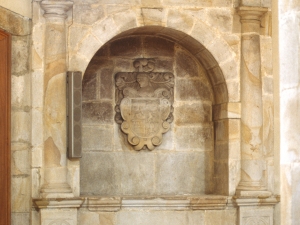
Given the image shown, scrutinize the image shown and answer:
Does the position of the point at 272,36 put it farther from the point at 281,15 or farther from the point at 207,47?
the point at 281,15

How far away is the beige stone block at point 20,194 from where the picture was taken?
249 inches

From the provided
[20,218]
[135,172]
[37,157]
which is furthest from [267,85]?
[20,218]

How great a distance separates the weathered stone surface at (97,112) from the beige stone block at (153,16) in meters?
1.05

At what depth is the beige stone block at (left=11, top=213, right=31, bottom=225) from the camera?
629 cm

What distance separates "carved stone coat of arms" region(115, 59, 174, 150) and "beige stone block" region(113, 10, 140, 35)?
0.70m

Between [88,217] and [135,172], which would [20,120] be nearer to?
[88,217]

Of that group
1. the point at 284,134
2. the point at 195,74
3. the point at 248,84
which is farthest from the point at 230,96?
the point at 284,134

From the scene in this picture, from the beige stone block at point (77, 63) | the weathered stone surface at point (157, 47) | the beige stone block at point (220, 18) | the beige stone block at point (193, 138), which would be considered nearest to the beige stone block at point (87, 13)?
the beige stone block at point (77, 63)

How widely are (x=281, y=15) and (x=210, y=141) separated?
5.09m

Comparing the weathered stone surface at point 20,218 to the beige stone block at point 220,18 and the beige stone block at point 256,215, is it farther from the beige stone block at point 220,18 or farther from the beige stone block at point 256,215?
the beige stone block at point 220,18

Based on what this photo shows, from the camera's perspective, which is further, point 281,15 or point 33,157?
Answer: point 33,157

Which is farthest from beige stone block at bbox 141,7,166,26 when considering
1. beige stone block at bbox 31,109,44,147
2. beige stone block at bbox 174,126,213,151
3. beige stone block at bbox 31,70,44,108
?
beige stone block at bbox 31,109,44,147

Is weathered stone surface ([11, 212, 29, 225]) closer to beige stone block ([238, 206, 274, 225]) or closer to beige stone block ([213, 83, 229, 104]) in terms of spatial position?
beige stone block ([238, 206, 274, 225])

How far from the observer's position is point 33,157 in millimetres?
6363
